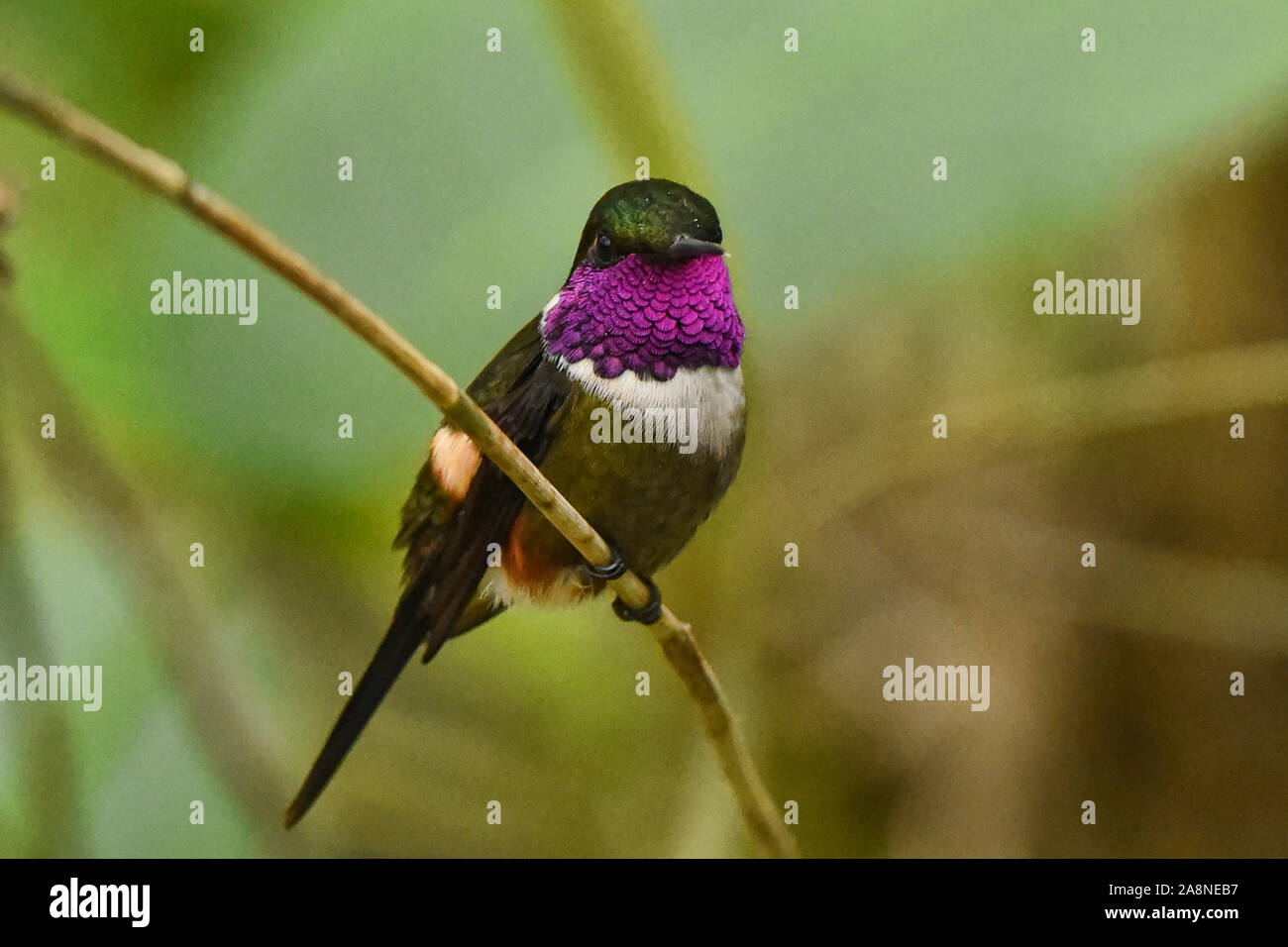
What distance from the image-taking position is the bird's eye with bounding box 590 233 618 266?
1592mm

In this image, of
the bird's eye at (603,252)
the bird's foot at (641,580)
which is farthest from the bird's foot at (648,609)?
the bird's eye at (603,252)

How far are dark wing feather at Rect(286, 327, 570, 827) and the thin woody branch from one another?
0.16m

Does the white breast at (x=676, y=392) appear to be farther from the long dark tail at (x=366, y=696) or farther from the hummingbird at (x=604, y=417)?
the long dark tail at (x=366, y=696)

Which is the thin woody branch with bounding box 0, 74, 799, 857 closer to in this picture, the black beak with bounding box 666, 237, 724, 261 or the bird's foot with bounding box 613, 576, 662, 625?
the bird's foot with bounding box 613, 576, 662, 625

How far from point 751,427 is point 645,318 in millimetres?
362

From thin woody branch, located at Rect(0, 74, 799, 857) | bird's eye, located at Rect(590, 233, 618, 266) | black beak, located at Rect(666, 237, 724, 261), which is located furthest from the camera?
bird's eye, located at Rect(590, 233, 618, 266)

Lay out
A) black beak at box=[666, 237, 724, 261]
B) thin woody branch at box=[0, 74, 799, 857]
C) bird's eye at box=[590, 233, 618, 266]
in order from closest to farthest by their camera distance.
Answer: thin woody branch at box=[0, 74, 799, 857]
black beak at box=[666, 237, 724, 261]
bird's eye at box=[590, 233, 618, 266]

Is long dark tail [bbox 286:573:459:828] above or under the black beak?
under

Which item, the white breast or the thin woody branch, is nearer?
the thin woody branch

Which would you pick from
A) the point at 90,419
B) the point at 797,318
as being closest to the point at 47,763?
the point at 90,419

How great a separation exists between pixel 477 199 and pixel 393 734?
1.05 meters

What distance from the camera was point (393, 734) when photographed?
218 cm

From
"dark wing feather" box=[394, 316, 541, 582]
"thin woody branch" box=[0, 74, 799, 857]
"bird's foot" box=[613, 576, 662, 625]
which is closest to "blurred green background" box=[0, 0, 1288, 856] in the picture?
"dark wing feather" box=[394, 316, 541, 582]

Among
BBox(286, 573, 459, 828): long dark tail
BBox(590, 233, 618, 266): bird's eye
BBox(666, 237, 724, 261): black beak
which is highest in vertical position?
BBox(590, 233, 618, 266): bird's eye
